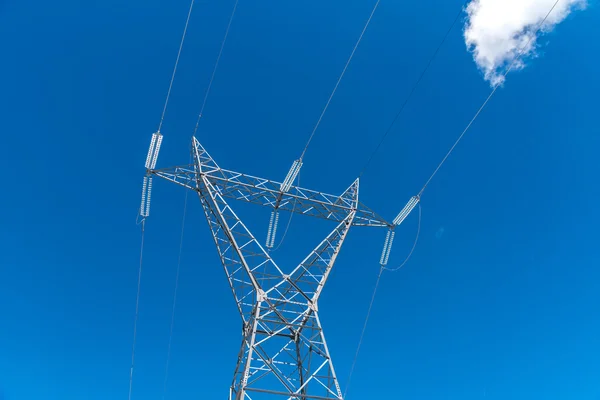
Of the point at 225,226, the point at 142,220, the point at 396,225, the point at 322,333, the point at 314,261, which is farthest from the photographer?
the point at 396,225

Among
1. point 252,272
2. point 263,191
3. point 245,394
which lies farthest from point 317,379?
point 263,191

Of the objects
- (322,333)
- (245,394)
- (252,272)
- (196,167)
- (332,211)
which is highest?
(196,167)

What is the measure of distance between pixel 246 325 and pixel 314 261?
468 centimetres

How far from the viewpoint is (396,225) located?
23.5m

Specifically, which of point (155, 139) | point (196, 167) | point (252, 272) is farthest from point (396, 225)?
point (155, 139)

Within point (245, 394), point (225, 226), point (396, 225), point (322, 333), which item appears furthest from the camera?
point (396, 225)

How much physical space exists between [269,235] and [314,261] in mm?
4564

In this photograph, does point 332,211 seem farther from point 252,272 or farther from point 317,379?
point 317,379

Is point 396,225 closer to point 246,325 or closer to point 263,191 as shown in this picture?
point 263,191

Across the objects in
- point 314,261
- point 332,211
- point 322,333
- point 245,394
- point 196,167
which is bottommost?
point 245,394

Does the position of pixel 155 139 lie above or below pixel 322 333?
above

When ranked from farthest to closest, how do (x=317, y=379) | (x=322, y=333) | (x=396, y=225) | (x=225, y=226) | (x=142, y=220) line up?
(x=396, y=225)
(x=142, y=220)
(x=225, y=226)
(x=322, y=333)
(x=317, y=379)

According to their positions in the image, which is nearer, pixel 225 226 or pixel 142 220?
pixel 225 226

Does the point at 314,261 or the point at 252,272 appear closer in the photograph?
the point at 252,272
